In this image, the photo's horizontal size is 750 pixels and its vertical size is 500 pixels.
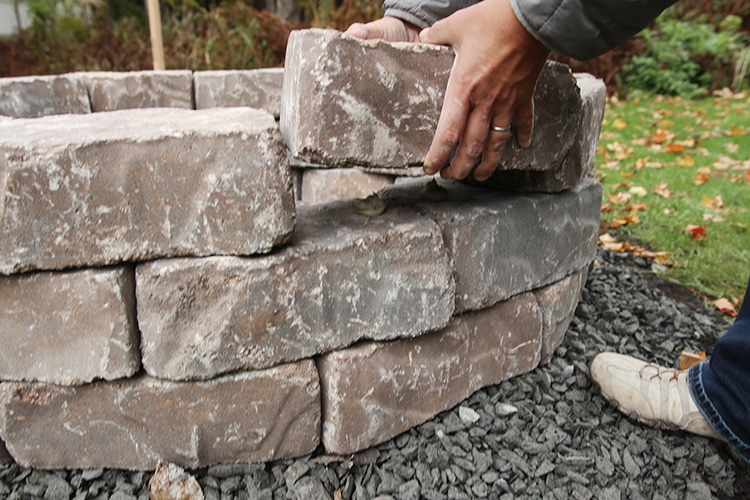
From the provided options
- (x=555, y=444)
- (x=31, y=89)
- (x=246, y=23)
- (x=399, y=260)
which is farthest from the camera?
(x=246, y=23)

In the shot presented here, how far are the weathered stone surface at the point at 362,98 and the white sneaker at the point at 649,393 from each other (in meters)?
1.24

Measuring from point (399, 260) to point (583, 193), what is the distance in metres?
1.01

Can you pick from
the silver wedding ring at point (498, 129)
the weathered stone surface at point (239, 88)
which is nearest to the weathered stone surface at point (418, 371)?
the silver wedding ring at point (498, 129)

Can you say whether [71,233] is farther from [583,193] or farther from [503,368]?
[583,193]

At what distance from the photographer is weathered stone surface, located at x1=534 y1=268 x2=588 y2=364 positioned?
93.7 inches

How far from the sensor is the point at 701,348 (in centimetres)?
268

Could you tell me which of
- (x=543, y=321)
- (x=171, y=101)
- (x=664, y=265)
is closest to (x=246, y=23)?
(x=171, y=101)

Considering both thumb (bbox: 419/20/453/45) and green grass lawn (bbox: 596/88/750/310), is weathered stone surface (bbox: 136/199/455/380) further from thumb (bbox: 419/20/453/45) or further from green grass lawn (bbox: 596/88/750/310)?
green grass lawn (bbox: 596/88/750/310)

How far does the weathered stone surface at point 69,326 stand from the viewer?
63.0 inches

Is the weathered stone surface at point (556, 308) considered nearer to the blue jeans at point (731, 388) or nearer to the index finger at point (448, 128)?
the blue jeans at point (731, 388)

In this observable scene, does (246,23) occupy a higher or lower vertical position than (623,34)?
lower

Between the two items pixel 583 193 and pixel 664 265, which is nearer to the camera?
pixel 583 193

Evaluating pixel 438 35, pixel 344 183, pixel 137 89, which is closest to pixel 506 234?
pixel 438 35

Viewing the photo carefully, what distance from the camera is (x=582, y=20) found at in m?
1.33
